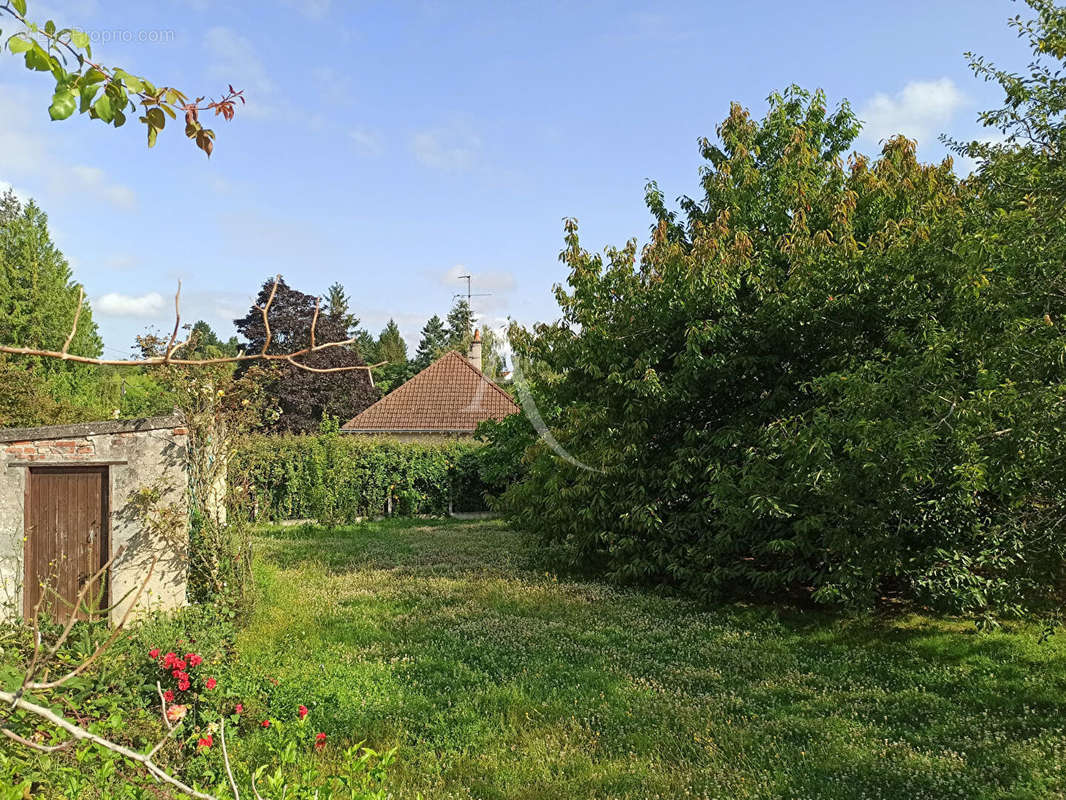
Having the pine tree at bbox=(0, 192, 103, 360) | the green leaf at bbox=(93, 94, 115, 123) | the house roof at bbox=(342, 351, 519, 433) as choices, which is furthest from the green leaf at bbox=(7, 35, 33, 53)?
the pine tree at bbox=(0, 192, 103, 360)

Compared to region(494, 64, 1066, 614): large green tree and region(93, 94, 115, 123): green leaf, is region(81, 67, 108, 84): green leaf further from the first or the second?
region(494, 64, 1066, 614): large green tree

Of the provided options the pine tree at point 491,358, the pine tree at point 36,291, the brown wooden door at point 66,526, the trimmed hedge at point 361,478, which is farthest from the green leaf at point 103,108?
the pine tree at point 491,358

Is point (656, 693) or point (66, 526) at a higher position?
point (66, 526)

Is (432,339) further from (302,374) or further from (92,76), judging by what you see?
(92,76)

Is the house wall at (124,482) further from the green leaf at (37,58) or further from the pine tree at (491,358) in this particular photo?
the pine tree at (491,358)

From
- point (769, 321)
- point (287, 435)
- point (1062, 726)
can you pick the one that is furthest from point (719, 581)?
point (287, 435)

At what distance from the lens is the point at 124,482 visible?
823 centimetres

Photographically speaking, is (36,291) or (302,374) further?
(302,374)

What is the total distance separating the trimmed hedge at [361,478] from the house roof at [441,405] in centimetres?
413

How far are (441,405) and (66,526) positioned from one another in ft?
60.5

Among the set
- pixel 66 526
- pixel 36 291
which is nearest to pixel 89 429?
pixel 66 526

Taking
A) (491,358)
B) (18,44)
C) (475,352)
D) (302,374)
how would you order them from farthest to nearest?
(491,358)
(302,374)
(475,352)
(18,44)

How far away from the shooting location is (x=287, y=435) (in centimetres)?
1955

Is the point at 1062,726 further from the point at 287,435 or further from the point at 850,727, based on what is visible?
the point at 287,435
